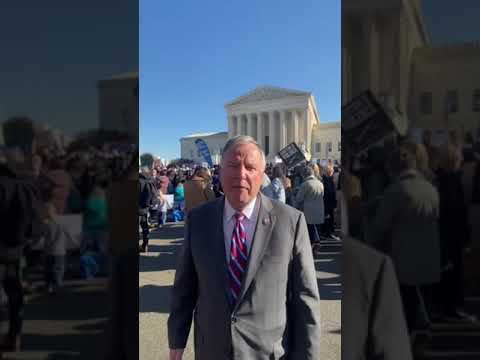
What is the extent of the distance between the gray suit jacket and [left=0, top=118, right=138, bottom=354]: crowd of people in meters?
0.79

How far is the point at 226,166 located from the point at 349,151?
0.79 metres

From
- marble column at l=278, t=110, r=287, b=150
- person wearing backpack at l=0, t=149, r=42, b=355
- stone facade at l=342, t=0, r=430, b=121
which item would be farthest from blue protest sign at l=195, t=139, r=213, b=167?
marble column at l=278, t=110, r=287, b=150

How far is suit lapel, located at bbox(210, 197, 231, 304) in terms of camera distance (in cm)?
199

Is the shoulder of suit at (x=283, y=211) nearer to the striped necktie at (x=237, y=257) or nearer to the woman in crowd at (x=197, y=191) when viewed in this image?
the striped necktie at (x=237, y=257)

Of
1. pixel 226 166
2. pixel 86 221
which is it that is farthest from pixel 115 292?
pixel 226 166

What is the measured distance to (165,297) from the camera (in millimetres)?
5918

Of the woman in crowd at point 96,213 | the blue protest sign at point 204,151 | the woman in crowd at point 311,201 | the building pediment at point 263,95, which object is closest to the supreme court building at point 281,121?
the building pediment at point 263,95

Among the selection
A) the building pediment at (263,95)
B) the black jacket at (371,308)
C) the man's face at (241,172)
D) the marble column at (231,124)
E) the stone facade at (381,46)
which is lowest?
the black jacket at (371,308)

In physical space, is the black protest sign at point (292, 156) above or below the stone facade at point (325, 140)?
below

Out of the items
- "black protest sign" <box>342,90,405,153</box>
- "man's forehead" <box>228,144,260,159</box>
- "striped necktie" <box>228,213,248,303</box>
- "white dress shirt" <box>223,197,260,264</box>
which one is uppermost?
"black protest sign" <box>342,90,405,153</box>

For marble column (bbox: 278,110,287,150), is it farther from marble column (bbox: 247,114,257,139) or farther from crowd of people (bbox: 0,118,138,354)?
crowd of people (bbox: 0,118,138,354)

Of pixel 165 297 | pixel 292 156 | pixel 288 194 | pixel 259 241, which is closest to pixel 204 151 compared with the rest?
pixel 292 156

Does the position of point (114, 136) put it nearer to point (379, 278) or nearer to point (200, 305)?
point (200, 305)

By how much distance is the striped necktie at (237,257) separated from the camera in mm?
1997
